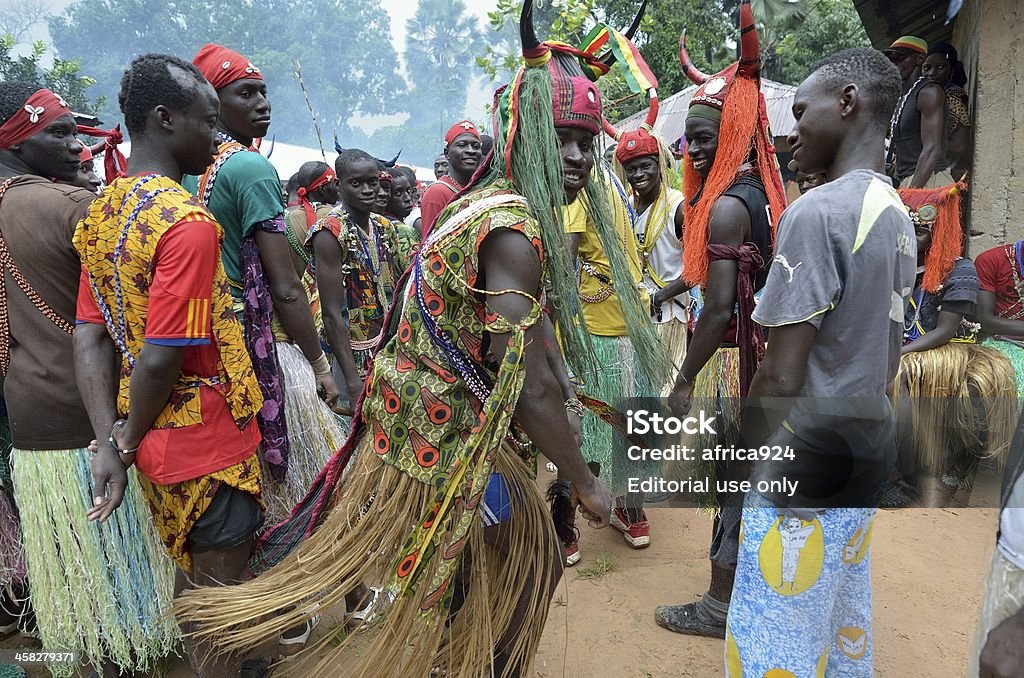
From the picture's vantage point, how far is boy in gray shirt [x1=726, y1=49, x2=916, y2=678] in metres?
1.68

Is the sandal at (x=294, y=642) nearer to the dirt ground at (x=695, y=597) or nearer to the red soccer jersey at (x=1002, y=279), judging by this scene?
the dirt ground at (x=695, y=597)

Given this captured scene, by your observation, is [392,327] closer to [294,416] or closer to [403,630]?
[403,630]

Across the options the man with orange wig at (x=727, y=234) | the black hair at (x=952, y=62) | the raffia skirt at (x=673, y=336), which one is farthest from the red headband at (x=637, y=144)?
the black hair at (x=952, y=62)

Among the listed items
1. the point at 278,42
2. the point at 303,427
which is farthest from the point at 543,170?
the point at 278,42

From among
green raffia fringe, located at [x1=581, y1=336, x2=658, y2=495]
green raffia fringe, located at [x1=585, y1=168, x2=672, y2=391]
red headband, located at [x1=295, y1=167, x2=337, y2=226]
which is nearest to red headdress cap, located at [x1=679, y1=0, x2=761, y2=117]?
green raffia fringe, located at [x1=585, y1=168, x2=672, y2=391]

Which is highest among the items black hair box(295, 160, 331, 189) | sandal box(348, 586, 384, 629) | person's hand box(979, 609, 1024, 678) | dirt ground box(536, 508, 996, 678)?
black hair box(295, 160, 331, 189)

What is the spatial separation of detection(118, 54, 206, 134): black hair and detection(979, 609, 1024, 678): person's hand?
247cm

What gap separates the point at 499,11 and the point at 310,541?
1172cm

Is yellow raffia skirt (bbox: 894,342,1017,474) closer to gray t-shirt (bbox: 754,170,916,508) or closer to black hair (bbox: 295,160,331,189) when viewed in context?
gray t-shirt (bbox: 754,170,916,508)

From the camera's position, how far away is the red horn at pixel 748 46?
2719mm

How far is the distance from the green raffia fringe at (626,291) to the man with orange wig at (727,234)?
642 mm

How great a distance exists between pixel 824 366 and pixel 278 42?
91051 millimetres

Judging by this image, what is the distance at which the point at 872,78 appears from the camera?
1747mm

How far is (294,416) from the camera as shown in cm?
332
